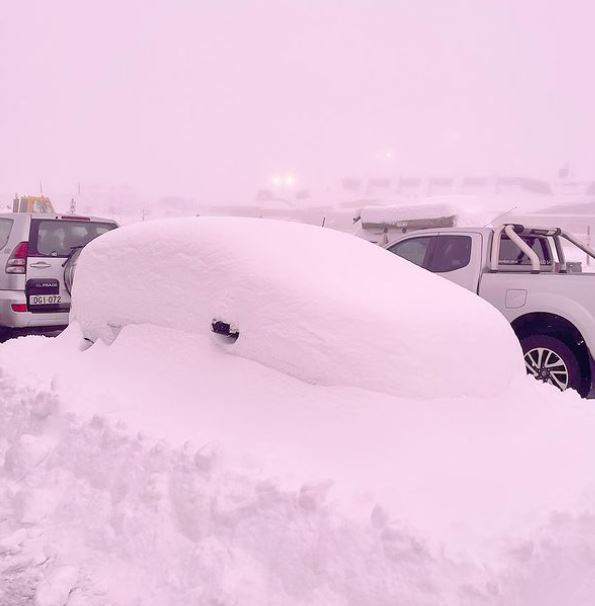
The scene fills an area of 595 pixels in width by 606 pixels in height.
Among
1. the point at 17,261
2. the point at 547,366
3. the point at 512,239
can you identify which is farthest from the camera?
the point at 17,261

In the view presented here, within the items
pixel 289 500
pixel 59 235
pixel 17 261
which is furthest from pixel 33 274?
pixel 289 500

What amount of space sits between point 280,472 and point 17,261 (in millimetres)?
5261

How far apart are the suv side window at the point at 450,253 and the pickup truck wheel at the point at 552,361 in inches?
49.6

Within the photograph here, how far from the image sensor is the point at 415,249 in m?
7.43

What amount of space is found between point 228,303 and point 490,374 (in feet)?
4.96

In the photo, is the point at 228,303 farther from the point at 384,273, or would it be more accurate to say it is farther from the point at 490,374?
the point at 490,374

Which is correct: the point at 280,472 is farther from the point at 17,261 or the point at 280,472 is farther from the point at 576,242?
the point at 576,242

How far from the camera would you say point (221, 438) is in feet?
9.91

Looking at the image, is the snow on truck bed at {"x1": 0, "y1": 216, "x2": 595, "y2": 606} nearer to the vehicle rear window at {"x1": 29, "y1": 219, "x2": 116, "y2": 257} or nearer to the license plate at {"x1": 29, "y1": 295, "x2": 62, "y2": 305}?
the license plate at {"x1": 29, "y1": 295, "x2": 62, "y2": 305}

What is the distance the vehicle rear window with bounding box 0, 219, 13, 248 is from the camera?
708cm

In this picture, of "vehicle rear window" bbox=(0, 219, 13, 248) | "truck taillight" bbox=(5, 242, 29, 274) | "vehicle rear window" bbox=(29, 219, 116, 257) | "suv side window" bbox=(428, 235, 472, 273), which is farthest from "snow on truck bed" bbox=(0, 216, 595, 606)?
"vehicle rear window" bbox=(0, 219, 13, 248)

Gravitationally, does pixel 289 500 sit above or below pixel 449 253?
below

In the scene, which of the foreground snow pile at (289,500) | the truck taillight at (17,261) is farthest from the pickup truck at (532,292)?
the truck taillight at (17,261)

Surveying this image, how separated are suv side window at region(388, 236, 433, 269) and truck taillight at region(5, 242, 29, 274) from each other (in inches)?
171
